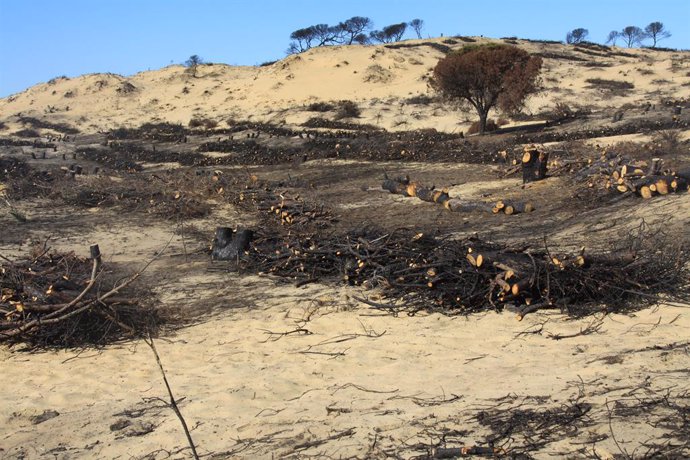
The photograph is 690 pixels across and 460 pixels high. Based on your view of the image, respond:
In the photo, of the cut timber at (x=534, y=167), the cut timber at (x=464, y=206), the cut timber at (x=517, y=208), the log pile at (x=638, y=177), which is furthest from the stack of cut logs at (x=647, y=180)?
the cut timber at (x=534, y=167)

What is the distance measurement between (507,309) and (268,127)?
22213 millimetres

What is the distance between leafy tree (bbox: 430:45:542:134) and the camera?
19719 mm

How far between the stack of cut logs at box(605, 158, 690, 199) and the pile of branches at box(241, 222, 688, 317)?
6.84 feet

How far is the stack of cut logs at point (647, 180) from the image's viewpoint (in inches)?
352

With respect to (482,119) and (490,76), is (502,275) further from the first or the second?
(482,119)

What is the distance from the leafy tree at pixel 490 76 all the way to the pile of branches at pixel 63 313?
16336 mm

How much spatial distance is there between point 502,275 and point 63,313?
431 centimetres

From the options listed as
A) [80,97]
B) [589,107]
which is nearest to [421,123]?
[589,107]

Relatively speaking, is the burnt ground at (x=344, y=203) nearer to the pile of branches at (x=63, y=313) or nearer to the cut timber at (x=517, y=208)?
the cut timber at (x=517, y=208)

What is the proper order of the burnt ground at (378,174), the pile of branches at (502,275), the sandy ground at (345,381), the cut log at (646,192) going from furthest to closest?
the burnt ground at (378,174), the cut log at (646,192), the pile of branches at (502,275), the sandy ground at (345,381)

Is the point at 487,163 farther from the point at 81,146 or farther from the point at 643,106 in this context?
the point at 81,146

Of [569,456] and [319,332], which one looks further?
[319,332]

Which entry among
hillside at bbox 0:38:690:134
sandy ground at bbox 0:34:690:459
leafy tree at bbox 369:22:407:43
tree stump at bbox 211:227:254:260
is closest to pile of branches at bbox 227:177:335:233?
tree stump at bbox 211:227:254:260

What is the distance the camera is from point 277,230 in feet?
30.4
